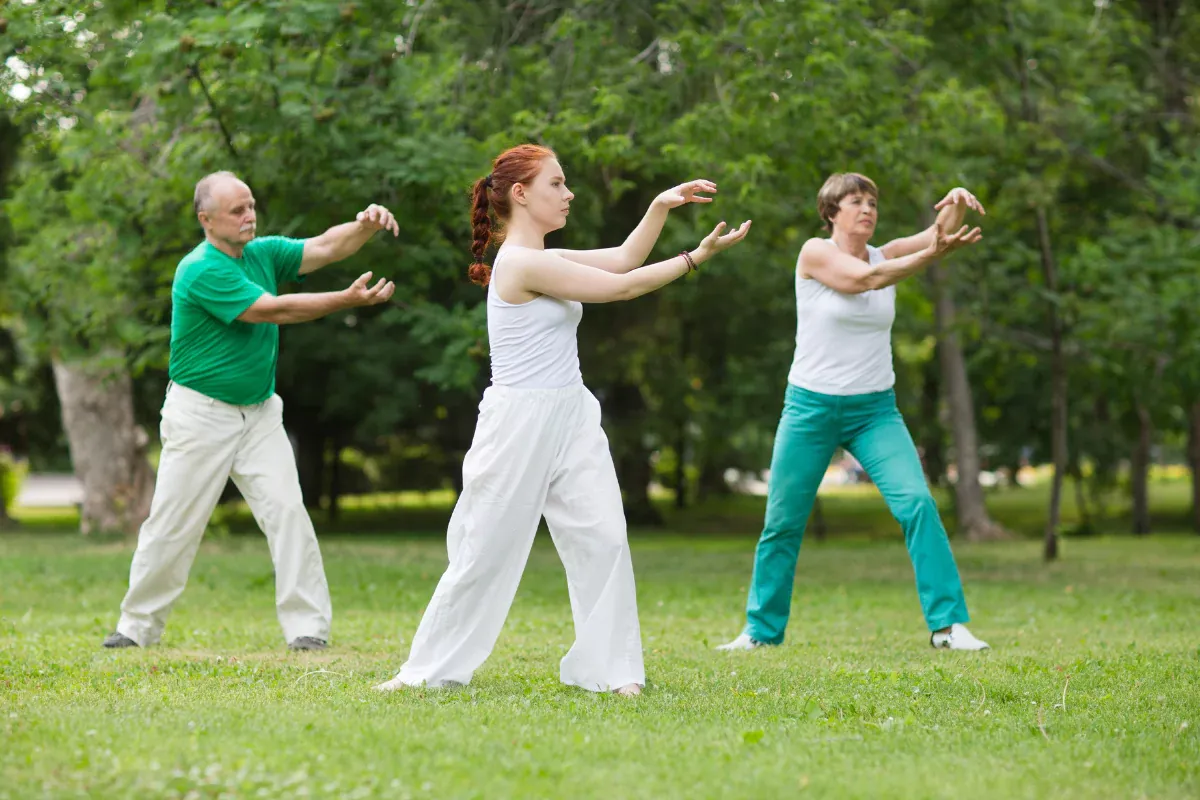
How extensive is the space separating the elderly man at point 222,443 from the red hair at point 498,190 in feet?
4.55

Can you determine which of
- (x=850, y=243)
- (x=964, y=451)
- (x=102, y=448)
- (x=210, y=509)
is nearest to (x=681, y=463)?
(x=964, y=451)

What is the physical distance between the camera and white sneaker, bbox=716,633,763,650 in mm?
7770

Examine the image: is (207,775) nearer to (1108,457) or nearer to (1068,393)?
(1068,393)

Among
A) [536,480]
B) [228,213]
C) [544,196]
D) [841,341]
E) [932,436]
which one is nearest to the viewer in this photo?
[536,480]

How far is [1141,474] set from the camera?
86.3 ft

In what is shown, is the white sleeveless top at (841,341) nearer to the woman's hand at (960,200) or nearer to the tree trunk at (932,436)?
the woman's hand at (960,200)

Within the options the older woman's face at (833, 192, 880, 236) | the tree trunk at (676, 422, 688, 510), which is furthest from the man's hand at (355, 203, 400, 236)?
the tree trunk at (676, 422, 688, 510)

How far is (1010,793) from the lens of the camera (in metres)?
4.21

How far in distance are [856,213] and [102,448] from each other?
16017mm

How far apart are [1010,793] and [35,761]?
287 cm

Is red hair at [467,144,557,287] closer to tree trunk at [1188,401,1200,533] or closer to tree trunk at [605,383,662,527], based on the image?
tree trunk at [605,383,662,527]

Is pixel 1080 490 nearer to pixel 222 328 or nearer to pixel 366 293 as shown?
pixel 222 328

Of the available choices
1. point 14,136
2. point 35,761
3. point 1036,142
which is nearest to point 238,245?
point 35,761

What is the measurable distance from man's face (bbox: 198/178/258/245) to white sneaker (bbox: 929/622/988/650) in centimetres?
415
